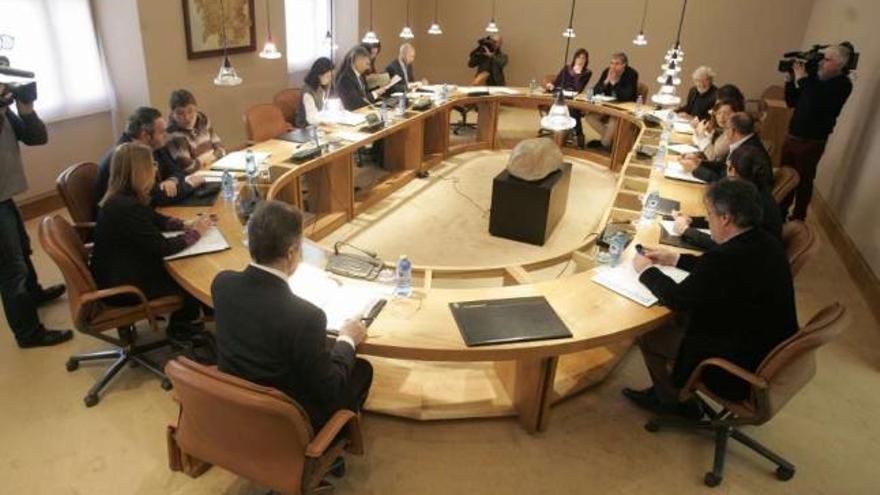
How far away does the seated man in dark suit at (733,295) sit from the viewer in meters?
2.34

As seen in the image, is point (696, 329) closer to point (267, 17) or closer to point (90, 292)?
point (90, 292)

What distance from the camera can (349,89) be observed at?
5.73 meters

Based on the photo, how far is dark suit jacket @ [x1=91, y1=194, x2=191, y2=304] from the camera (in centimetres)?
264

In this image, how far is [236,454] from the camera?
1.83m

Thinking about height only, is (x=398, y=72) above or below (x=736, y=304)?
above

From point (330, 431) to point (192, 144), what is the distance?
2.78 meters

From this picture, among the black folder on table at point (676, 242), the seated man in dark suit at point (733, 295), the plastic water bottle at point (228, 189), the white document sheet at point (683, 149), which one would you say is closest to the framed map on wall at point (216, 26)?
the plastic water bottle at point (228, 189)

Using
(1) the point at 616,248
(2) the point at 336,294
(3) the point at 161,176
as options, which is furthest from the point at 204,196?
(1) the point at 616,248

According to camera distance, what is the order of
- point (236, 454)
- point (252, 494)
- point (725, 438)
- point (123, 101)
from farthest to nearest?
point (123, 101), point (725, 438), point (252, 494), point (236, 454)

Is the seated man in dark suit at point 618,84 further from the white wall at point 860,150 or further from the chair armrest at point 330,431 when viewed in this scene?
the chair armrest at point 330,431

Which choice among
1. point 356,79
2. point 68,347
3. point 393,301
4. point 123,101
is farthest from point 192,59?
point 393,301

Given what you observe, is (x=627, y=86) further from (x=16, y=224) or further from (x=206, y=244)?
(x=16, y=224)

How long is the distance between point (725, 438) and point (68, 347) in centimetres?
341

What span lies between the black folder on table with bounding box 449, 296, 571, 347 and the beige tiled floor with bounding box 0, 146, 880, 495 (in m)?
0.69
